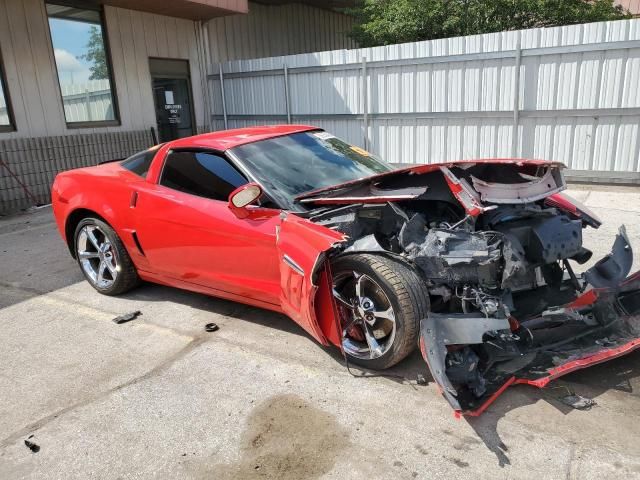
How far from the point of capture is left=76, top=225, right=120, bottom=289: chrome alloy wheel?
14.9 ft

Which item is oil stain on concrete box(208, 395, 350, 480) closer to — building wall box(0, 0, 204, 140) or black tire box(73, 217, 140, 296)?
black tire box(73, 217, 140, 296)

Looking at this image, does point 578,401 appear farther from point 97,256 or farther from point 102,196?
point 97,256

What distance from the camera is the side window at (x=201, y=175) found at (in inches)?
145

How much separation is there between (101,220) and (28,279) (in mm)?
1482

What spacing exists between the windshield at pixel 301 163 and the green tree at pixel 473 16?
28.5ft

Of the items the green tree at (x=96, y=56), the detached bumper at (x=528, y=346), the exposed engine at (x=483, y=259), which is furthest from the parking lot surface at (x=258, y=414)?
the green tree at (x=96, y=56)

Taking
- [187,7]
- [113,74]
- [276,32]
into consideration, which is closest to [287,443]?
[113,74]

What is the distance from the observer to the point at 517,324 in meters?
2.87

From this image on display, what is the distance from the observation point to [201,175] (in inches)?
152

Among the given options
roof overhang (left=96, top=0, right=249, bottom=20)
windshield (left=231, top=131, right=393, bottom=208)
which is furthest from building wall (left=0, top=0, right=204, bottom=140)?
windshield (left=231, top=131, right=393, bottom=208)

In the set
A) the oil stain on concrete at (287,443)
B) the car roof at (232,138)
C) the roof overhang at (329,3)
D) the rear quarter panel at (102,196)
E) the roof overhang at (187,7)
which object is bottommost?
the oil stain on concrete at (287,443)

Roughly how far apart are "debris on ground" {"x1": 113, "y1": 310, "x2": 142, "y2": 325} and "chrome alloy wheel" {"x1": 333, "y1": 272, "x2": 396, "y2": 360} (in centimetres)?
192

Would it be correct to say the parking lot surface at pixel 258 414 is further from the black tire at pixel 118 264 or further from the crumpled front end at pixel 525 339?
the black tire at pixel 118 264

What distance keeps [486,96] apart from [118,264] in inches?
275
